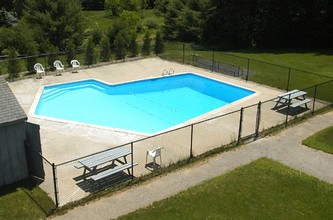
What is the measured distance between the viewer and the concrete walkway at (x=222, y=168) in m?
11.6

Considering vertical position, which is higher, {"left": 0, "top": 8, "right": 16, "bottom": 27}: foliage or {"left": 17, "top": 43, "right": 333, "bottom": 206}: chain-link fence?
{"left": 0, "top": 8, "right": 16, "bottom": 27}: foliage

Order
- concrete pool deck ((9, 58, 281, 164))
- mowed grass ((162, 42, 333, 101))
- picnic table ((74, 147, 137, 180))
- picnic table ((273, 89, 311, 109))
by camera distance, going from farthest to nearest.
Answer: mowed grass ((162, 42, 333, 101)), picnic table ((273, 89, 311, 109)), concrete pool deck ((9, 58, 281, 164)), picnic table ((74, 147, 137, 180))

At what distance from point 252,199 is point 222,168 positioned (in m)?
2.27

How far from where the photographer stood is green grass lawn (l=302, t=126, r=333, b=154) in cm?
1573

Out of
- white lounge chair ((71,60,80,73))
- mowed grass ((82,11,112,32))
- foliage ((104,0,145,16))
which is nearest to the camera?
white lounge chair ((71,60,80,73))

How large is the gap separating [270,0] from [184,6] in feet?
30.0

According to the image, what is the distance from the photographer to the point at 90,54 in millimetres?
Answer: 28234

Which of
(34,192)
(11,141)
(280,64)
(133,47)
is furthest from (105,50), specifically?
(34,192)

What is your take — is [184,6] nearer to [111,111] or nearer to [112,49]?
[112,49]

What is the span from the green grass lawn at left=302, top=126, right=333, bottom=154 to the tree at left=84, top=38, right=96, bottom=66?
16.8 meters

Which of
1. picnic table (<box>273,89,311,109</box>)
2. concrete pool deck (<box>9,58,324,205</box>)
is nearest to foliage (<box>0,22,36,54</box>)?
concrete pool deck (<box>9,58,324,205</box>)

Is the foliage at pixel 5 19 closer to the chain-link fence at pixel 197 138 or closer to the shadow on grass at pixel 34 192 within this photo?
the chain-link fence at pixel 197 138

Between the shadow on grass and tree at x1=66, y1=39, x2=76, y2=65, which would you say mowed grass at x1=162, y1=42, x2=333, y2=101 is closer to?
tree at x1=66, y1=39, x2=76, y2=65

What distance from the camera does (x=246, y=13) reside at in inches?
1457
